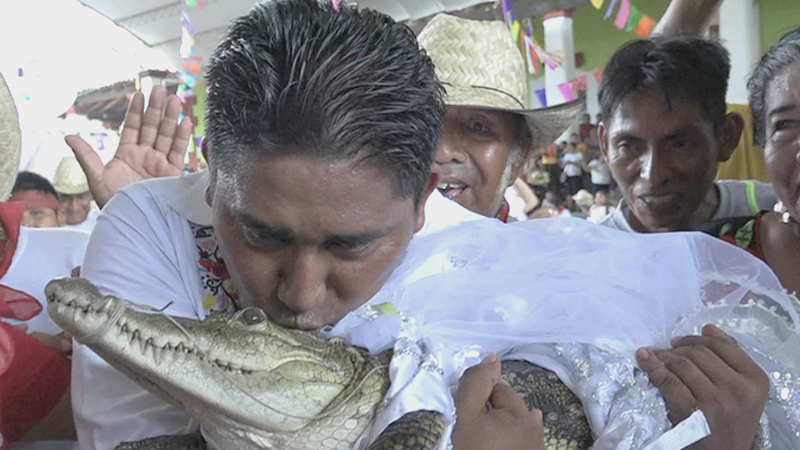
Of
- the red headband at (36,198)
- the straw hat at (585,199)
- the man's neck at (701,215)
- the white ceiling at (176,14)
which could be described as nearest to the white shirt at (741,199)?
the man's neck at (701,215)

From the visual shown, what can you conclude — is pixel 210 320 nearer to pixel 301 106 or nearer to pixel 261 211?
pixel 261 211

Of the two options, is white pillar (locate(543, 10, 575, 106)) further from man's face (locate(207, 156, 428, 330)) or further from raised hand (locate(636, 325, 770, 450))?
man's face (locate(207, 156, 428, 330))

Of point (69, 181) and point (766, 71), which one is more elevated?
point (766, 71)

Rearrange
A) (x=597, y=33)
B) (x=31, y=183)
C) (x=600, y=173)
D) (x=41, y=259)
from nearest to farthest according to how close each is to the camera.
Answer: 1. (x=41, y=259)
2. (x=31, y=183)
3. (x=600, y=173)
4. (x=597, y=33)

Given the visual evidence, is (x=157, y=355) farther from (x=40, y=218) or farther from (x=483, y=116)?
(x=40, y=218)

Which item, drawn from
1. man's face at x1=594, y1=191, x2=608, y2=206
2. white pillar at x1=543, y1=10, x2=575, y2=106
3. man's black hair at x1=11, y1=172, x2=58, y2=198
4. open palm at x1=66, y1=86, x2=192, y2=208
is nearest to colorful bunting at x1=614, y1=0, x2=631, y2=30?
man's face at x1=594, y1=191, x2=608, y2=206

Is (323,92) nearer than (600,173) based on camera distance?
Yes

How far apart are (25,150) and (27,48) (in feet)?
8.36

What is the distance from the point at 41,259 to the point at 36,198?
7.84 feet

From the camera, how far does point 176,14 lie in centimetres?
906

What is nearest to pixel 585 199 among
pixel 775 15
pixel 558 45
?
pixel 558 45

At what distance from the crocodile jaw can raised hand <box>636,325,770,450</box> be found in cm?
48

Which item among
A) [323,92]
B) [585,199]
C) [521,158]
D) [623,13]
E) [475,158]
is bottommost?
[585,199]

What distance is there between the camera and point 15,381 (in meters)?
1.58
